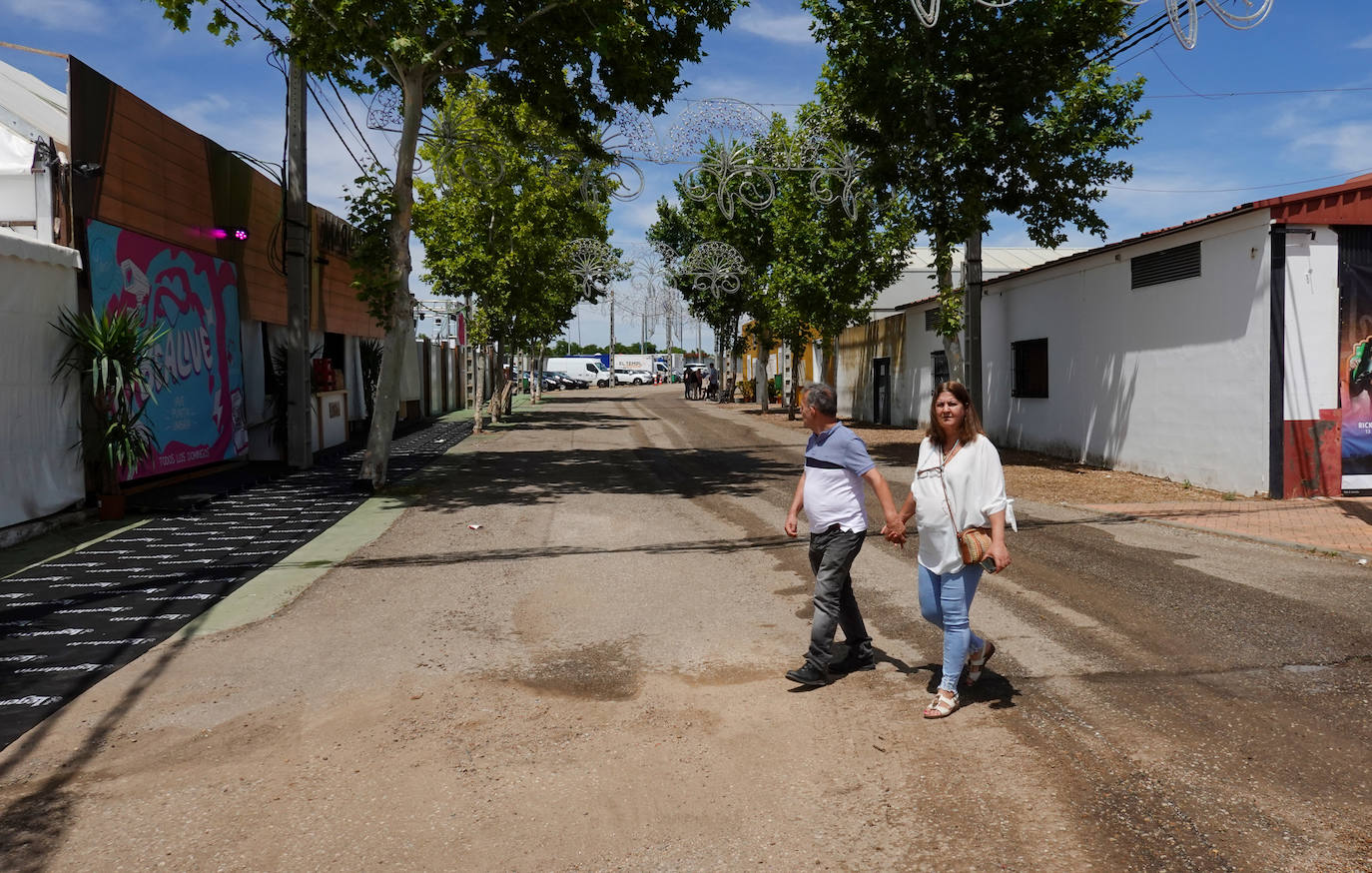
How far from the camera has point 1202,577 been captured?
762 cm

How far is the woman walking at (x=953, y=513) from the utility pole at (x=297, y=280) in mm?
12717

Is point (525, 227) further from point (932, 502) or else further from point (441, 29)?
point (932, 502)

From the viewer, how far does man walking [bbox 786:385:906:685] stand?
4996 millimetres

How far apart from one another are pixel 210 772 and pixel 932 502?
11.3ft

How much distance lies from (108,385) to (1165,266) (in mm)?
13906

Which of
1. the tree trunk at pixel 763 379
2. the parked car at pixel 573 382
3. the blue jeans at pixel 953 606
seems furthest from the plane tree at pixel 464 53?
the parked car at pixel 573 382

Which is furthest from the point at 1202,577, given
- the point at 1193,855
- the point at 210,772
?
the point at 210,772

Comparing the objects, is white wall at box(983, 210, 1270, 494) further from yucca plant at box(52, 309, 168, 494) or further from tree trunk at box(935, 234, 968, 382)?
yucca plant at box(52, 309, 168, 494)

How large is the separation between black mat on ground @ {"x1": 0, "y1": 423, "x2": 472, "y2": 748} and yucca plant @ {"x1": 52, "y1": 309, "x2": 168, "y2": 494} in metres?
0.80

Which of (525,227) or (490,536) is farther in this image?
(525,227)

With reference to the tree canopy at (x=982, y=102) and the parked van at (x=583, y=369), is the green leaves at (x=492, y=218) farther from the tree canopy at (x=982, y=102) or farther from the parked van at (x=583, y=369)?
the parked van at (x=583, y=369)

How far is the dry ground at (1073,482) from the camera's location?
12586 millimetres

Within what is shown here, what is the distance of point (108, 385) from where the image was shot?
406 inches

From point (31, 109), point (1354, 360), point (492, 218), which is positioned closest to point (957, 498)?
point (1354, 360)
